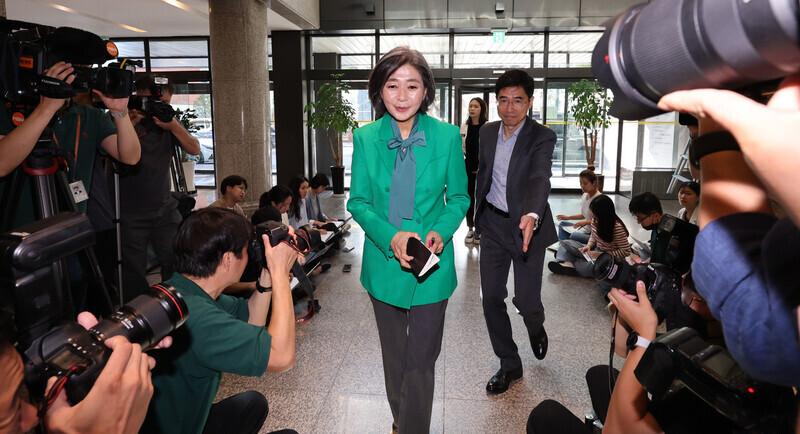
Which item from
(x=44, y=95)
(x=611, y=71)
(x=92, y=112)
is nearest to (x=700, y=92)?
(x=611, y=71)

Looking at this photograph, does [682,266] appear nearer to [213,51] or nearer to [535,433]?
[535,433]

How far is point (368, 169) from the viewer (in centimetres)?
201

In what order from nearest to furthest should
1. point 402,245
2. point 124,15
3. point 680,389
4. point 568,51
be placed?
point 680,389, point 402,245, point 124,15, point 568,51

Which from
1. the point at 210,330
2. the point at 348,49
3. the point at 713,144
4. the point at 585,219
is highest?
the point at 348,49

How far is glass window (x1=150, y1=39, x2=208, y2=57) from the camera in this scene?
1043cm

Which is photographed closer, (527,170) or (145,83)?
(527,170)

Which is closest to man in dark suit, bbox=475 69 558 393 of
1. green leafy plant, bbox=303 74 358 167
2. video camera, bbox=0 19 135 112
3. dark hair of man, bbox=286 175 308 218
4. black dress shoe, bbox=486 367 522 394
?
black dress shoe, bbox=486 367 522 394

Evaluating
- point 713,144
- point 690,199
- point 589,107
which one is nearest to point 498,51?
point 589,107

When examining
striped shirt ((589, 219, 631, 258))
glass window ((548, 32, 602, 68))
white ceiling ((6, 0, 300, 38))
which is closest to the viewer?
striped shirt ((589, 219, 631, 258))

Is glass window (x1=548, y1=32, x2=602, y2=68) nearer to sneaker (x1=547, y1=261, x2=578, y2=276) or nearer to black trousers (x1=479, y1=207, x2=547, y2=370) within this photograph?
sneaker (x1=547, y1=261, x2=578, y2=276)

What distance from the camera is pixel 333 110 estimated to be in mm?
9469

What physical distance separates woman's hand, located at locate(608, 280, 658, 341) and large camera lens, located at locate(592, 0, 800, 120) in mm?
656

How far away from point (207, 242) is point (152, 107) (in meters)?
1.99

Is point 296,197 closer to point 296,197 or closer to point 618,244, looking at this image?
point 296,197
